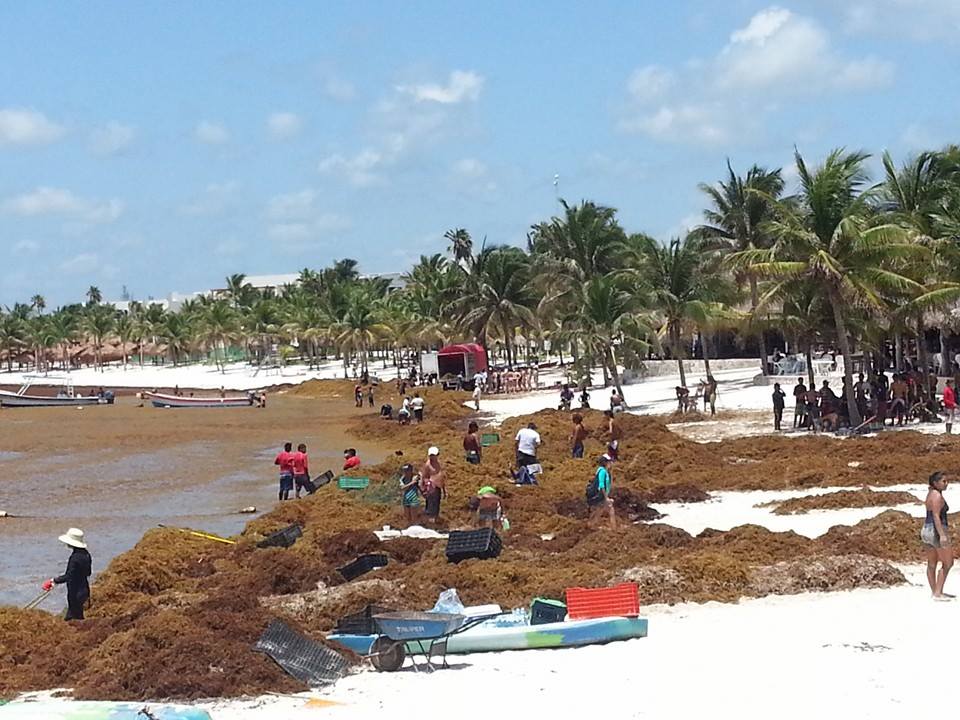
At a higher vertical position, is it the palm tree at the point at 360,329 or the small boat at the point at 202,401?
the palm tree at the point at 360,329

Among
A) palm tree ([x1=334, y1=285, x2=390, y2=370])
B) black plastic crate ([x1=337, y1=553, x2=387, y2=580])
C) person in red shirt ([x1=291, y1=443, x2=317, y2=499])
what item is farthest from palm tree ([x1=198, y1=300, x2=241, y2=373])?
black plastic crate ([x1=337, y1=553, x2=387, y2=580])

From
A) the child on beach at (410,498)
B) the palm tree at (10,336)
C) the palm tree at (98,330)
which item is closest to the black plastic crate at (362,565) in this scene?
the child on beach at (410,498)

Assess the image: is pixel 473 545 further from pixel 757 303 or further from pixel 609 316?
pixel 757 303

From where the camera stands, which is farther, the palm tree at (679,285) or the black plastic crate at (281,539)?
the palm tree at (679,285)

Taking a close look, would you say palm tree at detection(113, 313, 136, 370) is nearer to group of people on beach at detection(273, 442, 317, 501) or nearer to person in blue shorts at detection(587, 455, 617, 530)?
group of people on beach at detection(273, 442, 317, 501)

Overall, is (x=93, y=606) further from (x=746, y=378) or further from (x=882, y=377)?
(x=746, y=378)

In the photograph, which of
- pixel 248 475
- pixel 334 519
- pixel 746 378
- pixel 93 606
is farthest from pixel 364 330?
pixel 93 606

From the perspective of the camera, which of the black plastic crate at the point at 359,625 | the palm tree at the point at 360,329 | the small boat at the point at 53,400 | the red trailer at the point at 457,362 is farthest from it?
the palm tree at the point at 360,329

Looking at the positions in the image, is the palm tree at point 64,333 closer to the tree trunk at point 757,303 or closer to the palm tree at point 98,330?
the palm tree at point 98,330

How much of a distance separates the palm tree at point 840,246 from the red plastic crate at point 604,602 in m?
17.0

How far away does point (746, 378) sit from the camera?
45812 millimetres

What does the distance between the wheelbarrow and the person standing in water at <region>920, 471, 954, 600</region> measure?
4887mm

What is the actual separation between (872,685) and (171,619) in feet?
20.2

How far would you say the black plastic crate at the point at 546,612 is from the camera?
432 inches
